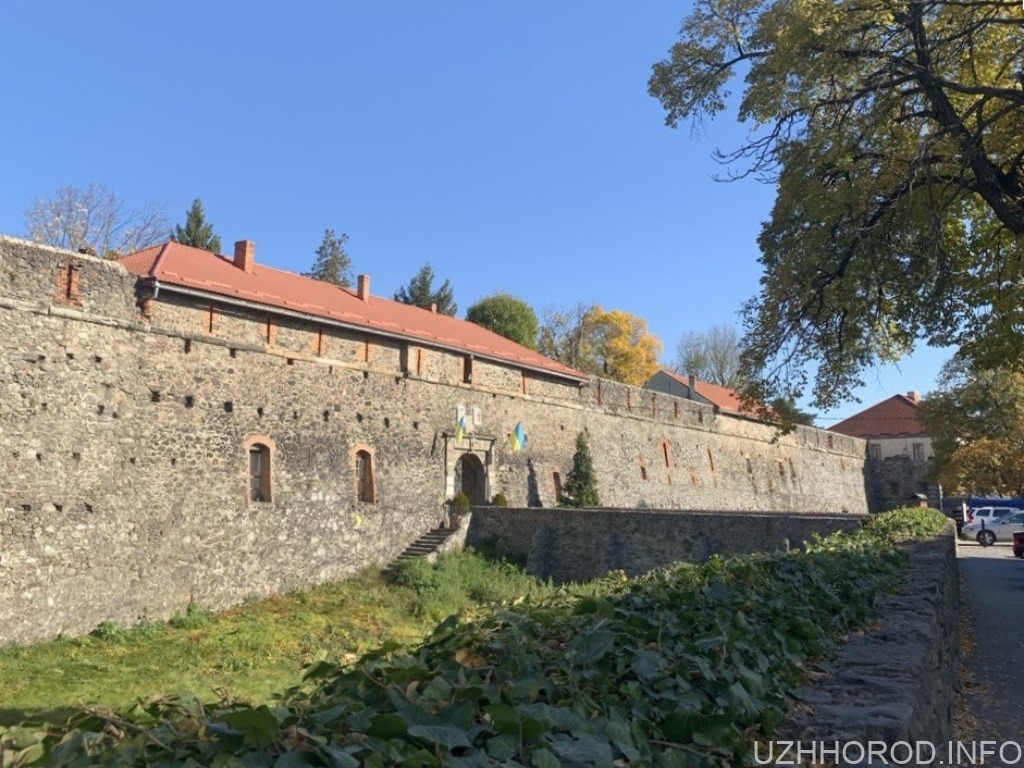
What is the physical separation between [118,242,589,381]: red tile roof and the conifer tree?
277 cm

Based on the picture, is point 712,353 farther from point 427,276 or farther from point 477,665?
point 477,665

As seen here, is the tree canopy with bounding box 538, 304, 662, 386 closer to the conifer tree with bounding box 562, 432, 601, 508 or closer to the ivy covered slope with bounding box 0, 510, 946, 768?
the conifer tree with bounding box 562, 432, 601, 508

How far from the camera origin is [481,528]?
22984 mm

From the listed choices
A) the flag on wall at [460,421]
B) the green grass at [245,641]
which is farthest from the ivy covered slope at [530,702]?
the flag on wall at [460,421]

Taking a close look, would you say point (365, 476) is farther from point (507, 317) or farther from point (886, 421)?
point (886, 421)

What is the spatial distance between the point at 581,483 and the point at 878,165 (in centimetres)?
1590

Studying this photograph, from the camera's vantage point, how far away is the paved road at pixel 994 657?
652cm

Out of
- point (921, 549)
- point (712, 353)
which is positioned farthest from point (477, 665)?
point (712, 353)

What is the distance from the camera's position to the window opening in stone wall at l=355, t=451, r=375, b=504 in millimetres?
20672

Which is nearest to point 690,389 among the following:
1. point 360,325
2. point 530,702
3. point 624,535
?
point 624,535

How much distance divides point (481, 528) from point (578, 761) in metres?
21.1

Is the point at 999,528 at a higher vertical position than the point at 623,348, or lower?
lower

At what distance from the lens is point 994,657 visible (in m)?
9.67

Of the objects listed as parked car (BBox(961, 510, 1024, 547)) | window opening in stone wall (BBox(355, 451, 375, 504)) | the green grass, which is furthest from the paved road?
parked car (BBox(961, 510, 1024, 547))
